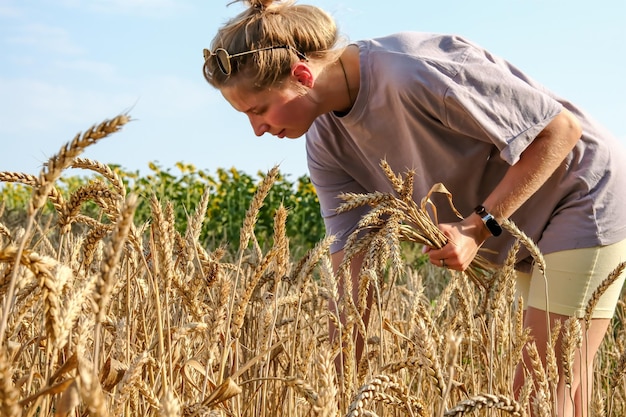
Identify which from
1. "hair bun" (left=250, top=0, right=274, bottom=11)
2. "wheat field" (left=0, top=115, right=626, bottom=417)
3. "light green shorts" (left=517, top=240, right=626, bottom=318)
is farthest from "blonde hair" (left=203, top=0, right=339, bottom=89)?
"light green shorts" (left=517, top=240, right=626, bottom=318)

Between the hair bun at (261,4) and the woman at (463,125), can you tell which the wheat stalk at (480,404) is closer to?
the woman at (463,125)

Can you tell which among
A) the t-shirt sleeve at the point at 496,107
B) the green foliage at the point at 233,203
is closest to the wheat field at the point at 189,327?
the t-shirt sleeve at the point at 496,107

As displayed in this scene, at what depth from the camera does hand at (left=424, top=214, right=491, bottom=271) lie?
2.04 meters

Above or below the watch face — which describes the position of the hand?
below

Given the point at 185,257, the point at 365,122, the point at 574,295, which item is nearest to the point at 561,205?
the point at 574,295

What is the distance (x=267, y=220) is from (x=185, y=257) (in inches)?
256

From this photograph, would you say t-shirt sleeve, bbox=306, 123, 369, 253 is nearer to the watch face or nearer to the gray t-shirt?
the gray t-shirt

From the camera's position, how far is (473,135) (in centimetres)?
235

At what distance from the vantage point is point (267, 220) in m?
8.37

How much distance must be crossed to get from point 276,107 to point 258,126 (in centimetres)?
10

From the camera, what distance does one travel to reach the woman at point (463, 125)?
2.24 m

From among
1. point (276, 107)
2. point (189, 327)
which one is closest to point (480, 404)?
point (189, 327)

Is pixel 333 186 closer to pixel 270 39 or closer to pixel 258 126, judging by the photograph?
pixel 258 126

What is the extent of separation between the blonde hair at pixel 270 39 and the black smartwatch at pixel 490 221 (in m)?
0.69
